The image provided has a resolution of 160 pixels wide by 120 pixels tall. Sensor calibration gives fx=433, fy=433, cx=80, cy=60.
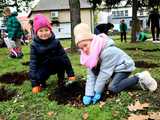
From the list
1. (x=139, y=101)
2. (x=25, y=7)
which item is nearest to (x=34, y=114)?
(x=139, y=101)

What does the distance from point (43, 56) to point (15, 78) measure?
153cm

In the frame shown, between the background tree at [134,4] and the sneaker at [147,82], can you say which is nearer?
the sneaker at [147,82]

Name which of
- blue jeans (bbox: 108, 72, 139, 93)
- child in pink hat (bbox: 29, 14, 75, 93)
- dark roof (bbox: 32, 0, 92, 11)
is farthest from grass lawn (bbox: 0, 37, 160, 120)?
dark roof (bbox: 32, 0, 92, 11)

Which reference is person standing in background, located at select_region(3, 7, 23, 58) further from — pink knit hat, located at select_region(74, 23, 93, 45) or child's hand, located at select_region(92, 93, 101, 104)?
child's hand, located at select_region(92, 93, 101, 104)

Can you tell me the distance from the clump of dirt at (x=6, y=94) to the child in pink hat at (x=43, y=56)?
0.40 m

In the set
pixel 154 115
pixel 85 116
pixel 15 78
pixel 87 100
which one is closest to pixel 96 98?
pixel 87 100

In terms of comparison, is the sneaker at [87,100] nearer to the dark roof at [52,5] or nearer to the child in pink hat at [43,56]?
the child in pink hat at [43,56]

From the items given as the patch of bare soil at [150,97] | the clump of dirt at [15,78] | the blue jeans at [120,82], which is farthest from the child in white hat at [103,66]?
the clump of dirt at [15,78]

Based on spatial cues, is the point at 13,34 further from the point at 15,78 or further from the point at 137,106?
the point at 137,106

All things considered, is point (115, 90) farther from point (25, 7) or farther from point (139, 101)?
point (25, 7)

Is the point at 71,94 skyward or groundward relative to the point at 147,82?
groundward

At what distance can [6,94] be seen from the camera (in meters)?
7.25

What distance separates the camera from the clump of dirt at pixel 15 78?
8005 millimetres

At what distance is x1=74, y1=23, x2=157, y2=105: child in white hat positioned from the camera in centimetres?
606
